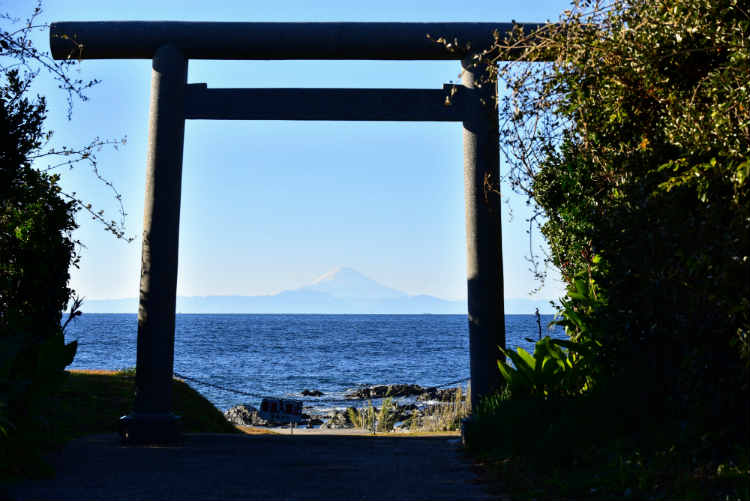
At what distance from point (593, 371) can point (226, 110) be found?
16.4 ft

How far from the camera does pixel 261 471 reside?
6.32 meters

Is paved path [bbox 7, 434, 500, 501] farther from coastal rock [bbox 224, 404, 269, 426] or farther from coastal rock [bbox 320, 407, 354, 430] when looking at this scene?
coastal rock [bbox 320, 407, 354, 430]

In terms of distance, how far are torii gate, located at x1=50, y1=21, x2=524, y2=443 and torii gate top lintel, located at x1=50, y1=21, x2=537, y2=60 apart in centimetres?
1

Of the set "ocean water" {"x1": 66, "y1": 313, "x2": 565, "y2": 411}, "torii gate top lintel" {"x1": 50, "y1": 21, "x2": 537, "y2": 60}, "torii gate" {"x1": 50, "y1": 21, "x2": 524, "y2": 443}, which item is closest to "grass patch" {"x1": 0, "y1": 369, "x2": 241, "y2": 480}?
"torii gate" {"x1": 50, "y1": 21, "x2": 524, "y2": 443}

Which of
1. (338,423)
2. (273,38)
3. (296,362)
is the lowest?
(338,423)

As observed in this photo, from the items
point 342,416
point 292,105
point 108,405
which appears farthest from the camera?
point 342,416

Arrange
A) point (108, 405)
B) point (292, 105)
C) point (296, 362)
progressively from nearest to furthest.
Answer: point (292, 105) → point (108, 405) → point (296, 362)

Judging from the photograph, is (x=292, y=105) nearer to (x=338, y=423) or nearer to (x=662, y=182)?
(x=662, y=182)

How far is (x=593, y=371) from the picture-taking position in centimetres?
704

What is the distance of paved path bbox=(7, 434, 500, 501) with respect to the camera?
17.6 feet

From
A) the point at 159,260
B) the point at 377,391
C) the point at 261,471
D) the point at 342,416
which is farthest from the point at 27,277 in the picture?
the point at 377,391

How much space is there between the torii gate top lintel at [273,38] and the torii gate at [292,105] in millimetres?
12

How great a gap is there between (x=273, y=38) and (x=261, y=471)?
16.1ft

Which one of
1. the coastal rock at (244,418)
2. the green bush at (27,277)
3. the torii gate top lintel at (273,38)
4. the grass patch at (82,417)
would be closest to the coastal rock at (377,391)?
the coastal rock at (244,418)
